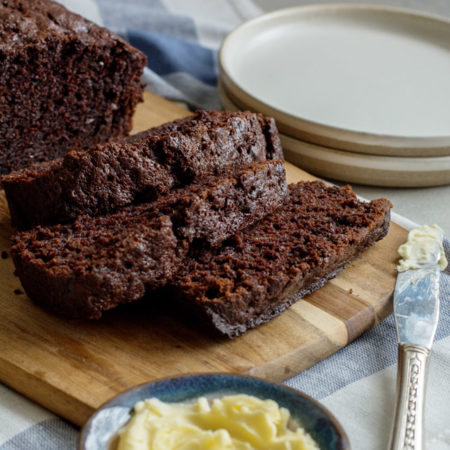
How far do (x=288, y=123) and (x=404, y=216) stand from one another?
924 millimetres

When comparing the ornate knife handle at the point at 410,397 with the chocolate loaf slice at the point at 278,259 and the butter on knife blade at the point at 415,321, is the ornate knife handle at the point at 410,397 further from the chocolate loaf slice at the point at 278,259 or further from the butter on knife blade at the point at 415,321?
the chocolate loaf slice at the point at 278,259

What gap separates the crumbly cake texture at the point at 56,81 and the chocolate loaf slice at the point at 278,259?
1.40 metres

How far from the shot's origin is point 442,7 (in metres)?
7.64

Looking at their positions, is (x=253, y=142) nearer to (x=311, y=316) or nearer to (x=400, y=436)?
(x=311, y=316)

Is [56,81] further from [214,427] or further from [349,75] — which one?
[214,427]

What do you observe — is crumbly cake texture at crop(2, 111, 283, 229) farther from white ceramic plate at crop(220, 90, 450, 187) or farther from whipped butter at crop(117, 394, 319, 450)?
whipped butter at crop(117, 394, 319, 450)

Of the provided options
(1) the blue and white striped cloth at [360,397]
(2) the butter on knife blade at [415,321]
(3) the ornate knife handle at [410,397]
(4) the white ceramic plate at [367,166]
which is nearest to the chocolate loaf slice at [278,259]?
(2) the butter on knife blade at [415,321]

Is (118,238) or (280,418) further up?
(118,238)

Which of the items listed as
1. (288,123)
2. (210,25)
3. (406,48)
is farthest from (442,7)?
(288,123)

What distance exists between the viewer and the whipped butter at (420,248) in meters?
3.38

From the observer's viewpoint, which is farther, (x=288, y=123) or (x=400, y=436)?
(x=288, y=123)

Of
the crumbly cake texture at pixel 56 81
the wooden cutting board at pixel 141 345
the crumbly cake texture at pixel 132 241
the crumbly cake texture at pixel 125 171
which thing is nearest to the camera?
the wooden cutting board at pixel 141 345

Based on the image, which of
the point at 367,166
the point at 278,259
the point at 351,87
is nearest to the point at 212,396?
the point at 278,259

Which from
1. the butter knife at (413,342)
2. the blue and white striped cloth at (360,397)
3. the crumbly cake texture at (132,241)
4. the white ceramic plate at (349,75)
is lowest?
the blue and white striped cloth at (360,397)
